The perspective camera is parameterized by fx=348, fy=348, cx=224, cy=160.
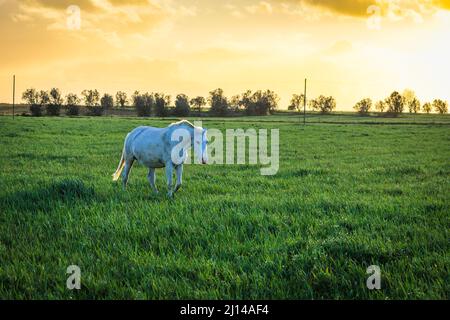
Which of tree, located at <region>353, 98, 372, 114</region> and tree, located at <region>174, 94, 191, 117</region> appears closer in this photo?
tree, located at <region>174, 94, 191, 117</region>

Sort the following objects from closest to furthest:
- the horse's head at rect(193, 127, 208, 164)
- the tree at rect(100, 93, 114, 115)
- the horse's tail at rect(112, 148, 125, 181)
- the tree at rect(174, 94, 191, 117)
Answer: the horse's head at rect(193, 127, 208, 164) < the horse's tail at rect(112, 148, 125, 181) < the tree at rect(174, 94, 191, 117) < the tree at rect(100, 93, 114, 115)

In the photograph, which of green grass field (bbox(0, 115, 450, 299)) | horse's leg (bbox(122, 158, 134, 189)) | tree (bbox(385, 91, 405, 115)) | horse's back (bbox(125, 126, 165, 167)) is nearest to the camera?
green grass field (bbox(0, 115, 450, 299))

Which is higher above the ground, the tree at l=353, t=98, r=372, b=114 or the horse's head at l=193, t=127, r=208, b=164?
the tree at l=353, t=98, r=372, b=114

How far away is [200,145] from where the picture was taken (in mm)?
8625

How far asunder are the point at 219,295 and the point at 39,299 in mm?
1947

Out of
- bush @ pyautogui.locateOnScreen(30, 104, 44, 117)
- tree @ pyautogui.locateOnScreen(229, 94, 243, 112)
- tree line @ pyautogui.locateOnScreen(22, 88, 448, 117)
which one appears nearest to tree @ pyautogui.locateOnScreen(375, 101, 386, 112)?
tree line @ pyautogui.locateOnScreen(22, 88, 448, 117)

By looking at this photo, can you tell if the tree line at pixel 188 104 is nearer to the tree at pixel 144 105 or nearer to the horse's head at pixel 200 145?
the tree at pixel 144 105

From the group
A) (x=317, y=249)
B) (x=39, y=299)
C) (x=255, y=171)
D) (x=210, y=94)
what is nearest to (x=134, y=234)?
(x=39, y=299)

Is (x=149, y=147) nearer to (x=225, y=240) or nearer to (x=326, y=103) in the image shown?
(x=225, y=240)

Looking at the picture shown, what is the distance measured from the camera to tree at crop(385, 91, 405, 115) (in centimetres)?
13634

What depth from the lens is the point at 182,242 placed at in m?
5.43

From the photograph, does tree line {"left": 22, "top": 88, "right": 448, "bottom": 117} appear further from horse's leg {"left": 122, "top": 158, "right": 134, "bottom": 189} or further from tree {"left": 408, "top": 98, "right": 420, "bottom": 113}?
horse's leg {"left": 122, "top": 158, "right": 134, "bottom": 189}

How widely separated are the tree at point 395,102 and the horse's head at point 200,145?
14386 centimetres
